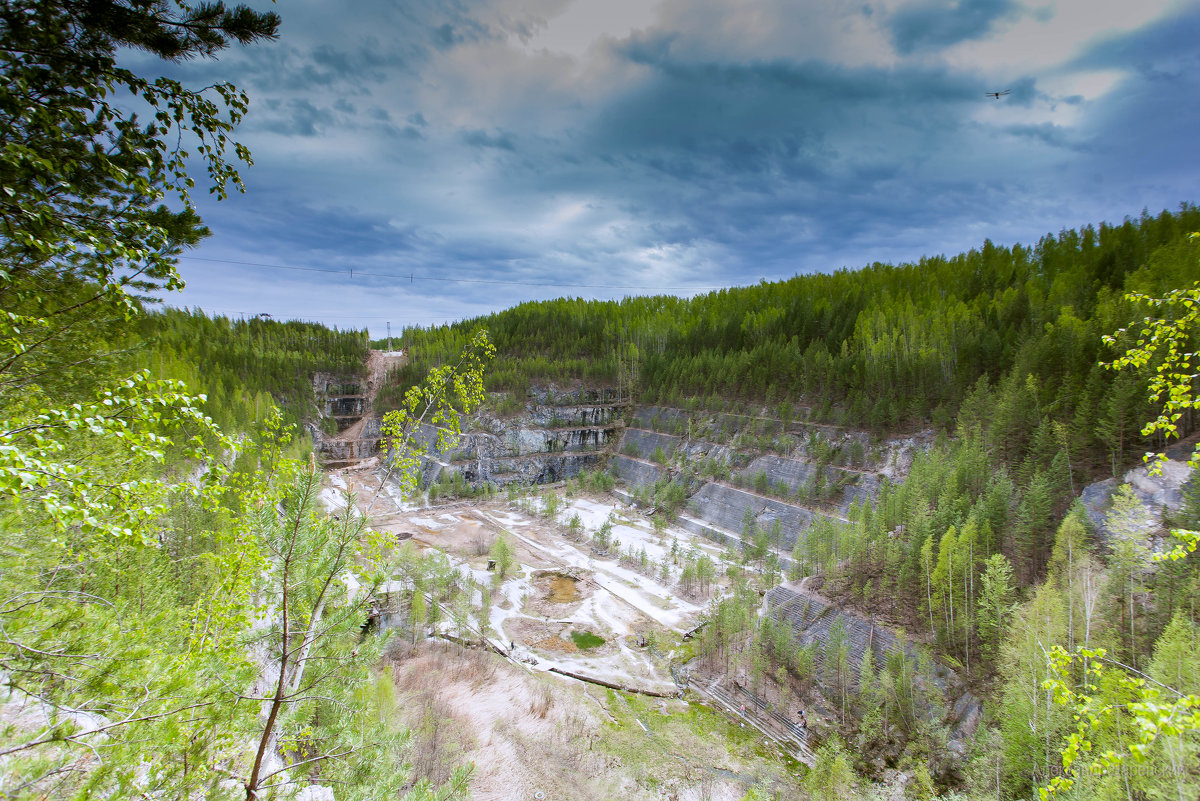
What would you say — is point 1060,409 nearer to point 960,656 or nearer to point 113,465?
point 960,656

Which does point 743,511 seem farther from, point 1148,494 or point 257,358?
point 257,358

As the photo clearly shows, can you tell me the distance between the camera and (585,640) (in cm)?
2652

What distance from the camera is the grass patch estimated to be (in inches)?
1022

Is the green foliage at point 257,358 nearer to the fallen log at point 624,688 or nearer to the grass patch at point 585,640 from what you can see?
the grass patch at point 585,640

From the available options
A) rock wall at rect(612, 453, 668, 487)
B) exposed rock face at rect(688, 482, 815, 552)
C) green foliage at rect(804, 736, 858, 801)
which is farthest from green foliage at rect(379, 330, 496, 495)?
rock wall at rect(612, 453, 668, 487)

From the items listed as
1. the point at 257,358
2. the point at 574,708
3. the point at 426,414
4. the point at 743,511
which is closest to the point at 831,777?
the point at 574,708

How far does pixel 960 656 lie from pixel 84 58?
89.2ft

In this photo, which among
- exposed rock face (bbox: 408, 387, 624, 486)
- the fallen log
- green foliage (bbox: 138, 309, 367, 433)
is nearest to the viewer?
the fallen log

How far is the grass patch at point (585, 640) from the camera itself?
2596 cm

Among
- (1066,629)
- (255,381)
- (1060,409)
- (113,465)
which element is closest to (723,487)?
(1060,409)

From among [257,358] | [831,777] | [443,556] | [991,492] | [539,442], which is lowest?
[831,777]

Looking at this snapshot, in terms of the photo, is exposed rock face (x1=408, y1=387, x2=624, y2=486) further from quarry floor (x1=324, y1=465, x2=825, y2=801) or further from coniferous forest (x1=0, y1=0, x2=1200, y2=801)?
quarry floor (x1=324, y1=465, x2=825, y2=801)

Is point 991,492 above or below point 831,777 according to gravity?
above

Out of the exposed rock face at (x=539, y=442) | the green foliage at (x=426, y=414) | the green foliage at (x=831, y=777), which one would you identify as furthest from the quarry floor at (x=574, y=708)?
the exposed rock face at (x=539, y=442)
